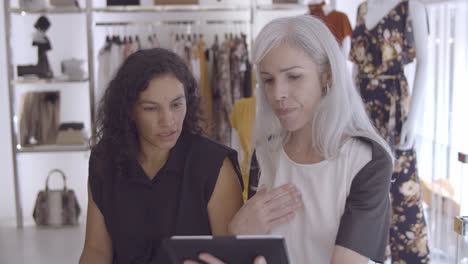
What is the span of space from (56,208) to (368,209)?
12.7 feet

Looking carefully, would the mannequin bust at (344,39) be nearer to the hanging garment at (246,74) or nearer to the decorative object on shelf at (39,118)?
the hanging garment at (246,74)

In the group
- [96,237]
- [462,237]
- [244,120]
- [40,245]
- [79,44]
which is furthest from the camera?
[79,44]

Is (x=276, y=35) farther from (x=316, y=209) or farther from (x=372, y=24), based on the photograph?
(x=372, y=24)

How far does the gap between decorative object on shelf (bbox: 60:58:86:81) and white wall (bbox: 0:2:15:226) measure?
0.56 metres

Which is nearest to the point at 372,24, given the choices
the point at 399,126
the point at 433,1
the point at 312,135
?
the point at 433,1

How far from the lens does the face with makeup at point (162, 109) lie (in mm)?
1702

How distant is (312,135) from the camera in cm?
144

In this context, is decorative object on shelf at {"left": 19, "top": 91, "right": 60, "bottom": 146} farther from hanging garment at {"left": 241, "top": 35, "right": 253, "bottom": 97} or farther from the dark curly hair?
the dark curly hair

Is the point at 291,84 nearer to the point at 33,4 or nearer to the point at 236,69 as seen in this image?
the point at 236,69

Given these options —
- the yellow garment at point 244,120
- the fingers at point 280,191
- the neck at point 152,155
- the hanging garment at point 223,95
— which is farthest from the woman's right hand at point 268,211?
the hanging garment at point 223,95

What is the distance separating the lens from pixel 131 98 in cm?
173

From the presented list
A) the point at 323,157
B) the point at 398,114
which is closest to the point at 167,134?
the point at 323,157

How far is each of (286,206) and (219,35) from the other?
418cm

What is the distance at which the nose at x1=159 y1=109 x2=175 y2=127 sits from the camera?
1688 mm
